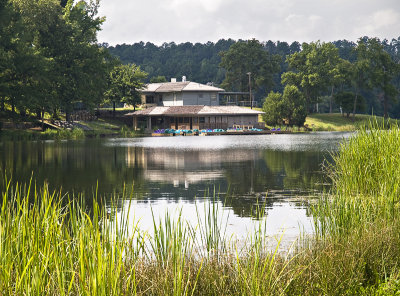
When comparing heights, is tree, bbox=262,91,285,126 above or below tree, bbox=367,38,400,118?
below

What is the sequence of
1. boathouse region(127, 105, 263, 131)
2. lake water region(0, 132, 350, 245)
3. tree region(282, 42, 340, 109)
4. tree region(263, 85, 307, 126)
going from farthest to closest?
1. tree region(282, 42, 340, 109)
2. tree region(263, 85, 307, 126)
3. boathouse region(127, 105, 263, 131)
4. lake water region(0, 132, 350, 245)

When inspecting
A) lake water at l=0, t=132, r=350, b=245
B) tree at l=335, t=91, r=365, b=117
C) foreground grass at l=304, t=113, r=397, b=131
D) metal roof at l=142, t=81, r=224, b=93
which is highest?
metal roof at l=142, t=81, r=224, b=93

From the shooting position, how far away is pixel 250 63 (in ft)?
385

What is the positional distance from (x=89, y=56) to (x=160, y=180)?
55.6m

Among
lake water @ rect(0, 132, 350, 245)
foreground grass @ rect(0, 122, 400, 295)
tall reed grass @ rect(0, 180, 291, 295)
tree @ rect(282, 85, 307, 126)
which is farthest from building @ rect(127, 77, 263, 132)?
tall reed grass @ rect(0, 180, 291, 295)

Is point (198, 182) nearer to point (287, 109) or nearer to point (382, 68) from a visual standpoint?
point (287, 109)

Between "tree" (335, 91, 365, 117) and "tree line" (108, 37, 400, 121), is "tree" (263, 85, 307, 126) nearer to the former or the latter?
"tree line" (108, 37, 400, 121)

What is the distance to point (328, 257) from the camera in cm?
726

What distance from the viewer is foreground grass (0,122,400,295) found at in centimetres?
526

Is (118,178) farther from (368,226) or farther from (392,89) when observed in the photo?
(392,89)

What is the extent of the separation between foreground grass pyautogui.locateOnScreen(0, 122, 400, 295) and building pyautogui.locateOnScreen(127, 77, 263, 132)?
76269 mm

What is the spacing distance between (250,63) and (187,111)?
1395 inches

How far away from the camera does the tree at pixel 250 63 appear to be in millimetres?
116875

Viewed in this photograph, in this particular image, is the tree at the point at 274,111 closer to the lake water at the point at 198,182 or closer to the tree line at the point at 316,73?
the tree line at the point at 316,73
